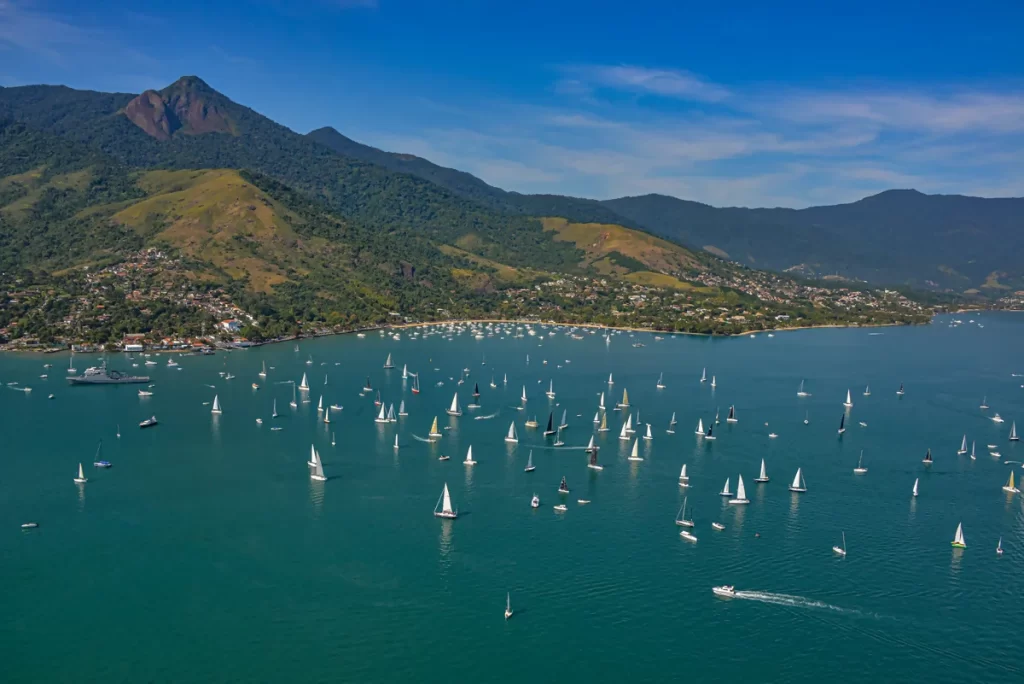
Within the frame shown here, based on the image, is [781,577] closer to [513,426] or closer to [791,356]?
[513,426]

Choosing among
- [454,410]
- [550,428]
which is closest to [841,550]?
[550,428]

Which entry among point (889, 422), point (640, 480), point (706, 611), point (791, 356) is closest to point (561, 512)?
point (640, 480)

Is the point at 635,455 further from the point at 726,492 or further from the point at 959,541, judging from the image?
the point at 959,541

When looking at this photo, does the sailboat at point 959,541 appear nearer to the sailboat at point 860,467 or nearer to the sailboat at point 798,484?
the sailboat at point 798,484

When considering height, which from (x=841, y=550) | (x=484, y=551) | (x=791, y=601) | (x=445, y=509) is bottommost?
(x=484, y=551)

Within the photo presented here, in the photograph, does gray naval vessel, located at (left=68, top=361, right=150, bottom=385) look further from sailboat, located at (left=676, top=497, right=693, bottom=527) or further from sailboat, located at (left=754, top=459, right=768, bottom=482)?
sailboat, located at (left=754, top=459, right=768, bottom=482)

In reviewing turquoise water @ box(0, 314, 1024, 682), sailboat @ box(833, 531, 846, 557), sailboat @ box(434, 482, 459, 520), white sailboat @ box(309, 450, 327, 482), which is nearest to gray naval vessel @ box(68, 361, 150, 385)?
turquoise water @ box(0, 314, 1024, 682)
